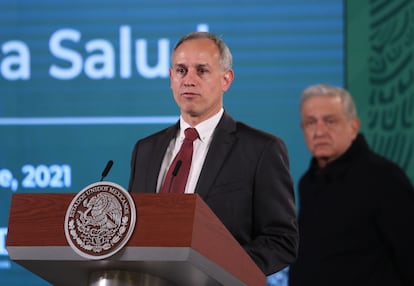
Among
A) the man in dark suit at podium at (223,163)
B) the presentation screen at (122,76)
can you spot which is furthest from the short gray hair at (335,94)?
the man in dark suit at podium at (223,163)

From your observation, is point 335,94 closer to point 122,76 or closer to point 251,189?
point 122,76

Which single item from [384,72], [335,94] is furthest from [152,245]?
[384,72]

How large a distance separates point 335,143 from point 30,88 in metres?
1.63

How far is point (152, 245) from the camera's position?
73.5 inches

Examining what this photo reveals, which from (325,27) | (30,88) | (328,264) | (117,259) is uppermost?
(325,27)

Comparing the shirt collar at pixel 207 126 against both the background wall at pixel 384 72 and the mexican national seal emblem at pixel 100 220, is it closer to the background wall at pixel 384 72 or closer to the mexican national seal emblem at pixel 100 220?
the mexican national seal emblem at pixel 100 220

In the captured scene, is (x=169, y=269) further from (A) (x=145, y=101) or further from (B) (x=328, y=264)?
(A) (x=145, y=101)

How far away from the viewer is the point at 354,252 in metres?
3.77

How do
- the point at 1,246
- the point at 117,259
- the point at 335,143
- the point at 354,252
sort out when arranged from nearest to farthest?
1. the point at 117,259
2. the point at 354,252
3. the point at 335,143
4. the point at 1,246

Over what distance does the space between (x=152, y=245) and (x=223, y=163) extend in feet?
2.41

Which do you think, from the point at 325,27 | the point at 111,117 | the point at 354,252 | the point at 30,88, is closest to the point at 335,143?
the point at 354,252

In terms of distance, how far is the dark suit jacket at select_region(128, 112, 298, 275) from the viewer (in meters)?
2.49

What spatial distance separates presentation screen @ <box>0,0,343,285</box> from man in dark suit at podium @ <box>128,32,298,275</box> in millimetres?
1860

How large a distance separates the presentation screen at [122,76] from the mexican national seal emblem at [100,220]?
2.63m
